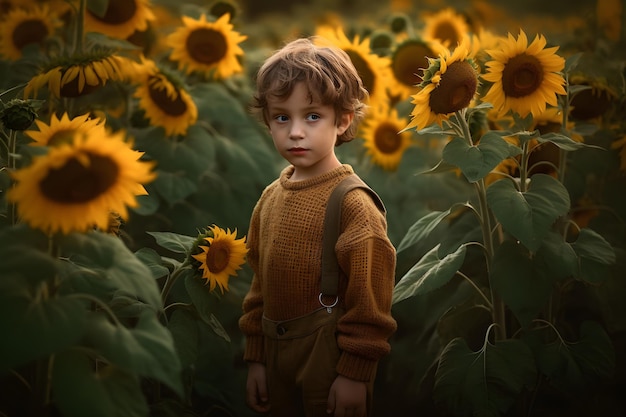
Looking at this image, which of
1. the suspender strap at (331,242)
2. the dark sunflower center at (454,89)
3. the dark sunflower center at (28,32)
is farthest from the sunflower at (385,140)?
the dark sunflower center at (28,32)

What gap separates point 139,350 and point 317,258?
0.48 m

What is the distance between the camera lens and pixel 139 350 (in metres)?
1.31

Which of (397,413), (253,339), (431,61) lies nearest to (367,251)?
(253,339)

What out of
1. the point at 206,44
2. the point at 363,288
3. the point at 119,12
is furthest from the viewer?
the point at 206,44

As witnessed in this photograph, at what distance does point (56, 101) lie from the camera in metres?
2.39

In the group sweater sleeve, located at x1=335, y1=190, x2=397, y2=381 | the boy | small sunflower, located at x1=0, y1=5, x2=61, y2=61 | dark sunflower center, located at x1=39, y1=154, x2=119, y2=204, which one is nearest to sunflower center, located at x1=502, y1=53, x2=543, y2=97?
the boy

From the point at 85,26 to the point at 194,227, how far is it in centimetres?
86

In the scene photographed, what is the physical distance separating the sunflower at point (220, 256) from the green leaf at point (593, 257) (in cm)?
89

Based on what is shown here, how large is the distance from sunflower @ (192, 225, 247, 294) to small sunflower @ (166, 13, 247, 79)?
3.61 ft

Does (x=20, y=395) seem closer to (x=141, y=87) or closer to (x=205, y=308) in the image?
(x=205, y=308)

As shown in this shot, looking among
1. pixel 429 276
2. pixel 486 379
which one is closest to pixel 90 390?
pixel 429 276

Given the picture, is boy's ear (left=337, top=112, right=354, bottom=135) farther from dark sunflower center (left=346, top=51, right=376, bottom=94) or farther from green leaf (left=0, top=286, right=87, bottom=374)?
dark sunflower center (left=346, top=51, right=376, bottom=94)

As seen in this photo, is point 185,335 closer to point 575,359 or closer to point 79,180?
point 79,180

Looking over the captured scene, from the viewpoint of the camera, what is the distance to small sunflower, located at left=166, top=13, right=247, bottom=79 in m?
2.74
